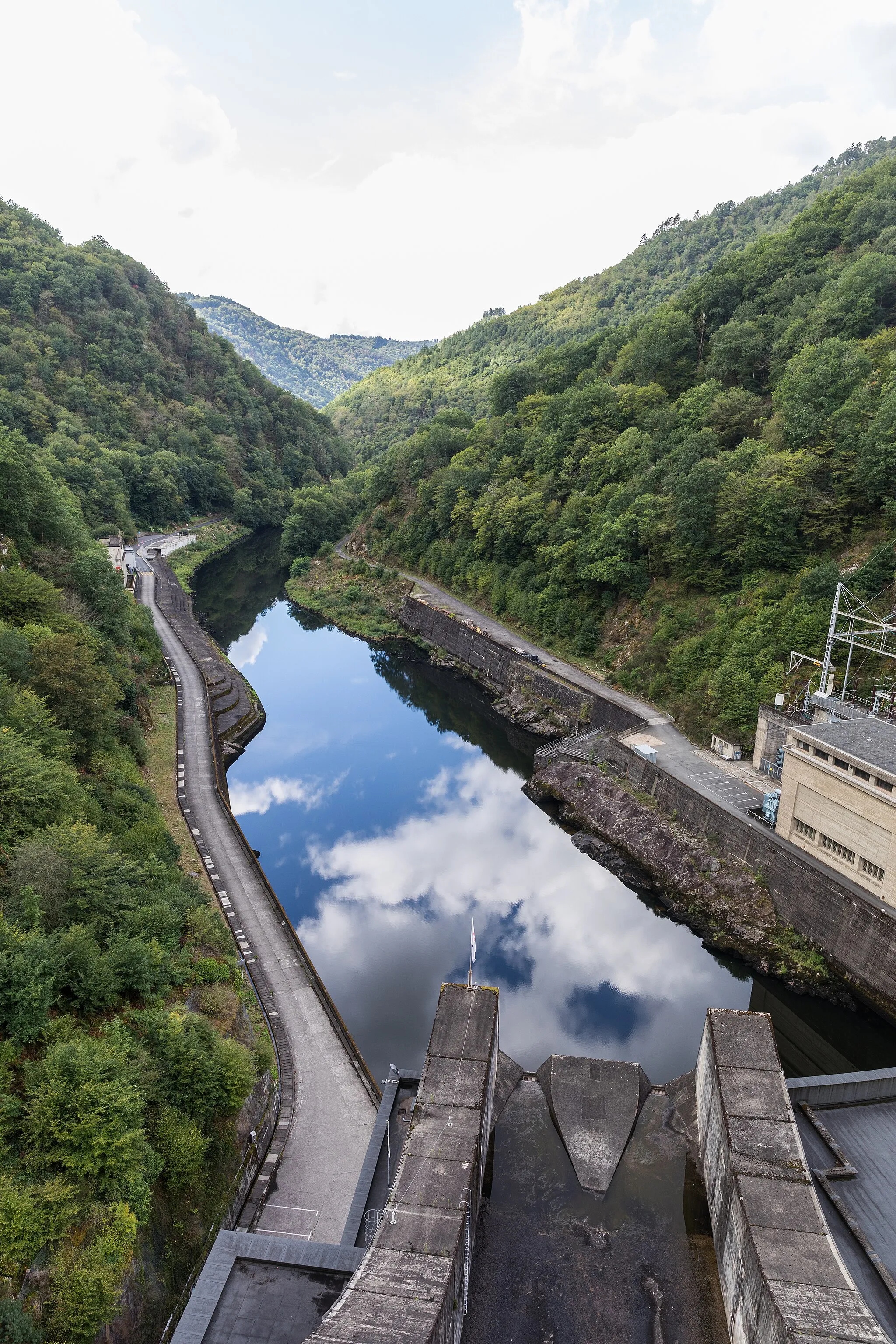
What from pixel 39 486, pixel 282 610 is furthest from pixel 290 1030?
pixel 282 610

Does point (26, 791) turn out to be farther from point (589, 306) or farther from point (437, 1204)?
point (589, 306)

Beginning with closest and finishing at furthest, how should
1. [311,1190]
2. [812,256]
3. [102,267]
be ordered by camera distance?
[311,1190] < [812,256] < [102,267]

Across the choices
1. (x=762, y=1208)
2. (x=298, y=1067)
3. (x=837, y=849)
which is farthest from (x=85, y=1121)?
(x=837, y=849)

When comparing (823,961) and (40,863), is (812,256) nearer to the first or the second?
(823,961)

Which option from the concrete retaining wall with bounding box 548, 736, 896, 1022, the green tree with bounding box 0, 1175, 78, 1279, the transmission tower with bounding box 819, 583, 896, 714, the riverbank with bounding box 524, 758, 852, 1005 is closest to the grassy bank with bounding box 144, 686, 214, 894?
the green tree with bounding box 0, 1175, 78, 1279

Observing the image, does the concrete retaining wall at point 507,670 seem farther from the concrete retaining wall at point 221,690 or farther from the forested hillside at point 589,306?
the forested hillside at point 589,306

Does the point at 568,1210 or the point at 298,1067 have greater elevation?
the point at 568,1210
